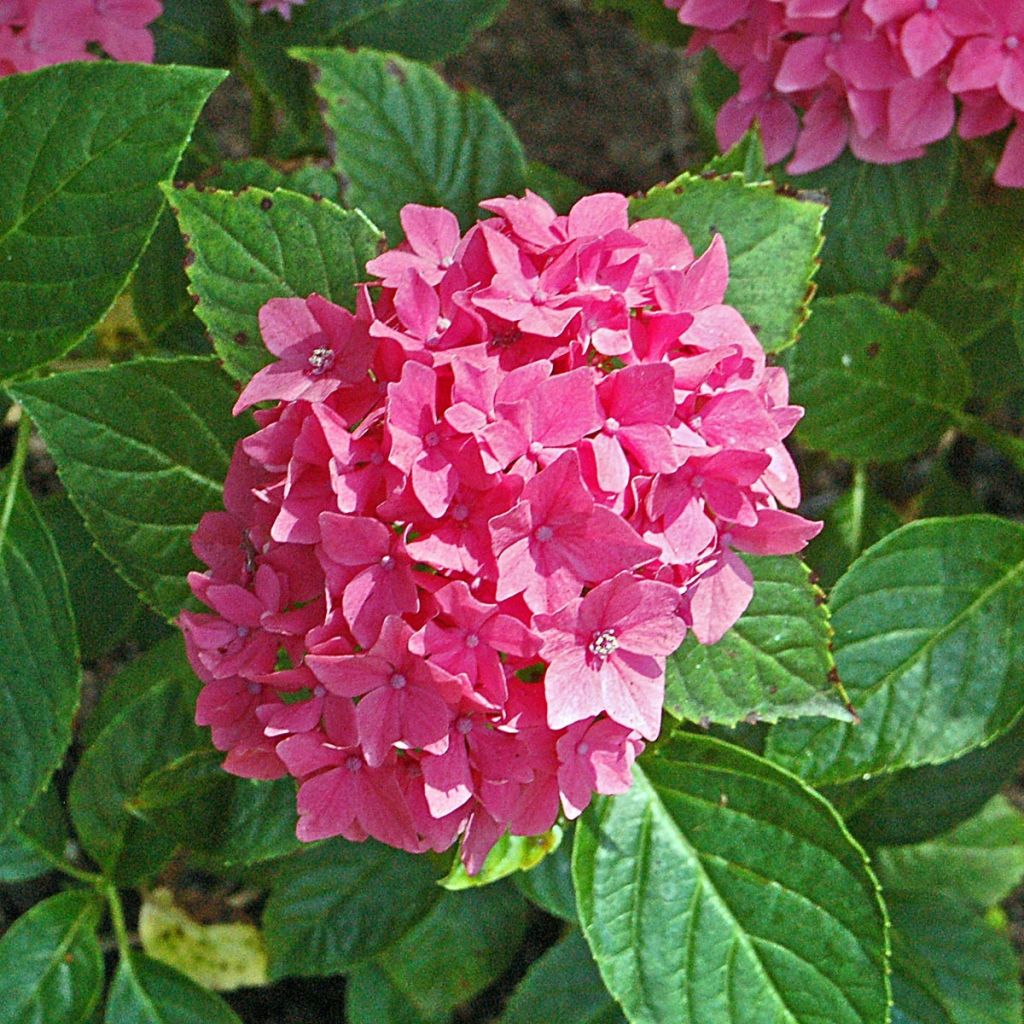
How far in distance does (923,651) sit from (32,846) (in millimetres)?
912

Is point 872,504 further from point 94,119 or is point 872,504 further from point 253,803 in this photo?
point 94,119

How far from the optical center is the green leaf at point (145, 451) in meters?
0.99

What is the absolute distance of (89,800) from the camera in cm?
134

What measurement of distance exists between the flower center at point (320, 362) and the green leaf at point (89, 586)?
0.67 m

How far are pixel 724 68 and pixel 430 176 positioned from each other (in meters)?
0.53

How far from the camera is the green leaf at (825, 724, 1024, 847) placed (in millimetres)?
1406

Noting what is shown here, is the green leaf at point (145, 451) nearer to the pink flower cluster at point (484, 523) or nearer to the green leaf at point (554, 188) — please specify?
the pink flower cluster at point (484, 523)

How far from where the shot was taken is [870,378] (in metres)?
1.37

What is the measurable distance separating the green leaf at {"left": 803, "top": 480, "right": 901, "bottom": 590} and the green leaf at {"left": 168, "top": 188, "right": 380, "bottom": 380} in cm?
72

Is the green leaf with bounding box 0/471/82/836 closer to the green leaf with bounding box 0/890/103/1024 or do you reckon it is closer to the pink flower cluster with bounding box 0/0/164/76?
the green leaf with bounding box 0/890/103/1024

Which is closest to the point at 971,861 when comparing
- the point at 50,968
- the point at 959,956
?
the point at 959,956

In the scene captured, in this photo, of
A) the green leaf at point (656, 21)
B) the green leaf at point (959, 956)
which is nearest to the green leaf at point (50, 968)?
the green leaf at point (959, 956)

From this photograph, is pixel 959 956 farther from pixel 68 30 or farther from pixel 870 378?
pixel 68 30

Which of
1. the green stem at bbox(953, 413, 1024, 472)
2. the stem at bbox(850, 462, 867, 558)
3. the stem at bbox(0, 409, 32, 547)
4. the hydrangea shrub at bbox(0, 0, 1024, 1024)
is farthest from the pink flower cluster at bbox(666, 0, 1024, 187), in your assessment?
the stem at bbox(0, 409, 32, 547)
